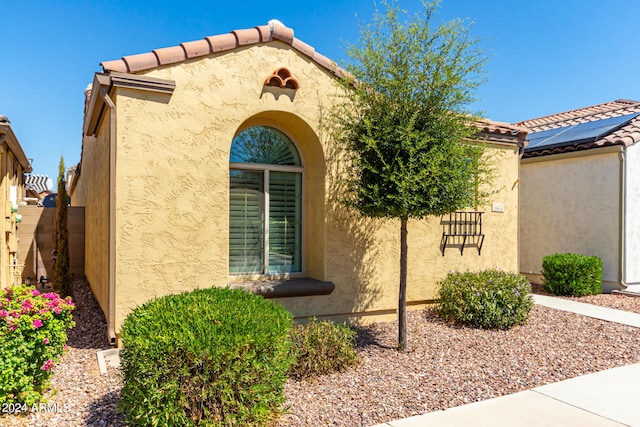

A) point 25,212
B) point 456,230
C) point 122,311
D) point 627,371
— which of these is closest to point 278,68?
point 122,311

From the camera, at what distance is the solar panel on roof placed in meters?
12.4

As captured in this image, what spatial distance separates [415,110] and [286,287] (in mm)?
3351

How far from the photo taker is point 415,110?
597 centimetres

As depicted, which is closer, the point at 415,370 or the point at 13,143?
the point at 415,370

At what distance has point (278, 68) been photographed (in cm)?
676

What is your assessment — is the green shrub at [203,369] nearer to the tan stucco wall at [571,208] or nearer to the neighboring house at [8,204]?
the neighboring house at [8,204]

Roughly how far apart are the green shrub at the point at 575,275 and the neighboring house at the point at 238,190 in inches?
176

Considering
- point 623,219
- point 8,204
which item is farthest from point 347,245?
point 623,219

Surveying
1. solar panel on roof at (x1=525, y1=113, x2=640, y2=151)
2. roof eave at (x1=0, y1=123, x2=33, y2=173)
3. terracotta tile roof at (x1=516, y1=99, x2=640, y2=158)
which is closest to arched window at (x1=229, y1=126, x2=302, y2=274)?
roof eave at (x1=0, y1=123, x2=33, y2=173)

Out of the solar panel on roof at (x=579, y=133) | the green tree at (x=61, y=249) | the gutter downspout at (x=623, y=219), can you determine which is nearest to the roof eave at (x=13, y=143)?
the green tree at (x=61, y=249)

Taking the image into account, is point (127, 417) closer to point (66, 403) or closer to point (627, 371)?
point (66, 403)

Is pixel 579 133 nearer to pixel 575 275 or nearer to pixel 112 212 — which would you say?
pixel 575 275

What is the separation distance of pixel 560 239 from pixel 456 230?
229 inches

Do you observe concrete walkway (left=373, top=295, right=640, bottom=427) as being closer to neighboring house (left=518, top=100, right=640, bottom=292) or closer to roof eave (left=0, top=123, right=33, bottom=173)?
neighboring house (left=518, top=100, right=640, bottom=292)
